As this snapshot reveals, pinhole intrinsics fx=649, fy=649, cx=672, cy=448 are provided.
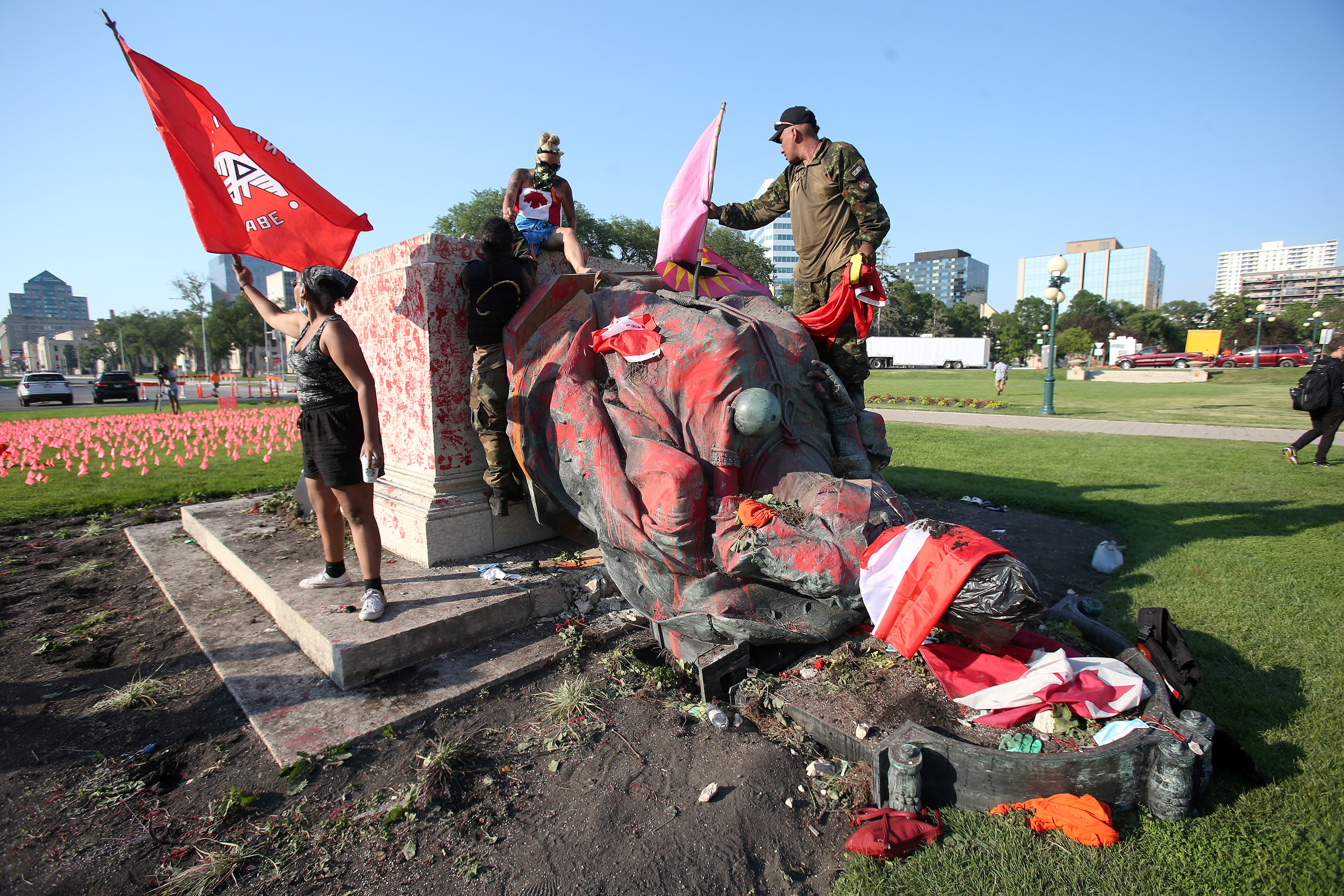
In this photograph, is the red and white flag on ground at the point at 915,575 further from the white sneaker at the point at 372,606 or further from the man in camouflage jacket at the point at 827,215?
the white sneaker at the point at 372,606

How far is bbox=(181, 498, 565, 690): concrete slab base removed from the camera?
326 cm

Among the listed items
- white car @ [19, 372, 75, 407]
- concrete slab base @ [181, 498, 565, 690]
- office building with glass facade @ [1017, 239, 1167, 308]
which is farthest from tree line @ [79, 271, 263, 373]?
office building with glass facade @ [1017, 239, 1167, 308]

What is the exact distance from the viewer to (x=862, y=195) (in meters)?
4.33

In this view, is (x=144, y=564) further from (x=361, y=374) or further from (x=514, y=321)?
(x=514, y=321)

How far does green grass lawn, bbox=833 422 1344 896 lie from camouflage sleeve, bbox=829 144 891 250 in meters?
2.96

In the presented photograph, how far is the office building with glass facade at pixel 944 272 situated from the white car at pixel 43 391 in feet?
520

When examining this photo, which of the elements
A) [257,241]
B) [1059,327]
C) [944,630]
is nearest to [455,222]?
[257,241]

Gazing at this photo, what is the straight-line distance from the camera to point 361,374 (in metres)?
3.43

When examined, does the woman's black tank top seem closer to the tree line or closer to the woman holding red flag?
the woman holding red flag

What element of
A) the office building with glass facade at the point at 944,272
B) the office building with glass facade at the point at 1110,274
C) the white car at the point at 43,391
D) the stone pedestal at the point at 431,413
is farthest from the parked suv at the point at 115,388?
the office building with glass facade at the point at 944,272

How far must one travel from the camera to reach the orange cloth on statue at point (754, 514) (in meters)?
3.04

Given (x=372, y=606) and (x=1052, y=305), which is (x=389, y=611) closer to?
(x=372, y=606)

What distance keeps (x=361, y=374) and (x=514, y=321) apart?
1.00 meters

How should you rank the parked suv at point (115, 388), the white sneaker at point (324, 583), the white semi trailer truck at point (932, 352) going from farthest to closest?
the white semi trailer truck at point (932, 352) < the parked suv at point (115, 388) < the white sneaker at point (324, 583)
